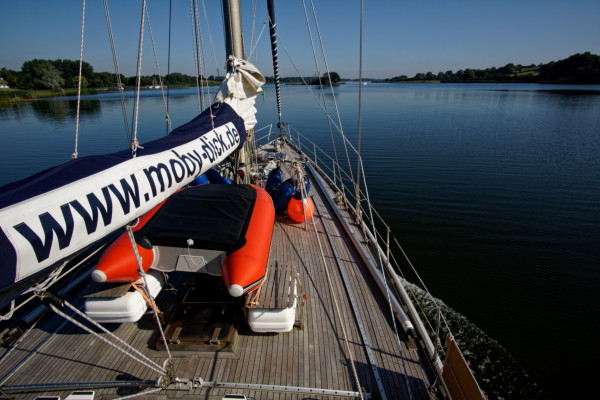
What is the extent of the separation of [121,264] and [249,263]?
1585 mm

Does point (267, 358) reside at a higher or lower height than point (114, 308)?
lower

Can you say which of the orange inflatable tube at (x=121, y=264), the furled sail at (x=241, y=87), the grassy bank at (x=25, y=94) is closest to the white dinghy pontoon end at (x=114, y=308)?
the orange inflatable tube at (x=121, y=264)

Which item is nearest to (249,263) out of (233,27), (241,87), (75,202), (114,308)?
(114,308)

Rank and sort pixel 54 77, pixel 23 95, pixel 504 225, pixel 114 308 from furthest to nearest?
pixel 54 77 → pixel 23 95 → pixel 504 225 → pixel 114 308

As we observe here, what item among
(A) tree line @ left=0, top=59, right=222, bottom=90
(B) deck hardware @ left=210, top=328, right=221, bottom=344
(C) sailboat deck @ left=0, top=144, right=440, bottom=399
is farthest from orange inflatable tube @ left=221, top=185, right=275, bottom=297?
(A) tree line @ left=0, top=59, right=222, bottom=90

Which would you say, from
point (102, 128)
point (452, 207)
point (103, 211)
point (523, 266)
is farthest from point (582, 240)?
point (102, 128)

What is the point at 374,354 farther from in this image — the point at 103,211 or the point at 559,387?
the point at 559,387

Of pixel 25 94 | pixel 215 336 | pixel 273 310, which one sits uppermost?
pixel 25 94

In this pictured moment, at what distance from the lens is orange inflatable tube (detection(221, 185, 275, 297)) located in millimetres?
3240

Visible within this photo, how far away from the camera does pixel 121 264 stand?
11.5 feet

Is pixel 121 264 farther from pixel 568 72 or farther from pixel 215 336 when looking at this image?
pixel 568 72

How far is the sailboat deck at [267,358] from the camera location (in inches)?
129

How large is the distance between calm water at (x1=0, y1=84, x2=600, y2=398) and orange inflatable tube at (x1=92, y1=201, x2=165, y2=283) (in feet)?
19.9

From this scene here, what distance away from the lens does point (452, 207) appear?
11680 mm
